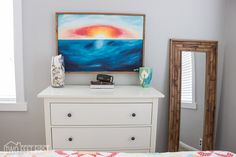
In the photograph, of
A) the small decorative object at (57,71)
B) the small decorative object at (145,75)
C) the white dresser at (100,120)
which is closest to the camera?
the white dresser at (100,120)

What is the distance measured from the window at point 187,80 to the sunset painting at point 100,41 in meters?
0.49

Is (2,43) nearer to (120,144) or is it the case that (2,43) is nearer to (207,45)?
(120,144)

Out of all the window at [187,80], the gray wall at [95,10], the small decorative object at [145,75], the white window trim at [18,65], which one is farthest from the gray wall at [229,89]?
the white window trim at [18,65]

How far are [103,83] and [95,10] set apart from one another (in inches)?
30.6

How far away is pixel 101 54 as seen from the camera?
6.66 ft

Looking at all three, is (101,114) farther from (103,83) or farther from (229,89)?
(229,89)

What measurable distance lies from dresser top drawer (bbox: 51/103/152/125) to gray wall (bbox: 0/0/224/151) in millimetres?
509

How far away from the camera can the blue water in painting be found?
2.00 m

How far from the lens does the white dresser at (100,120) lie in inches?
63.8

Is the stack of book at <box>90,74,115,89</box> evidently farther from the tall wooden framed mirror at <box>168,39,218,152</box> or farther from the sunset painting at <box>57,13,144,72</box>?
the tall wooden framed mirror at <box>168,39,218,152</box>

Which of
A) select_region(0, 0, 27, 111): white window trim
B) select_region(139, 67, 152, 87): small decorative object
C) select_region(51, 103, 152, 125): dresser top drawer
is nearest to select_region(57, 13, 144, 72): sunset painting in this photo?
select_region(139, 67, 152, 87): small decorative object

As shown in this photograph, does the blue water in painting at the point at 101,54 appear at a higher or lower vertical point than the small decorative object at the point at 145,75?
higher

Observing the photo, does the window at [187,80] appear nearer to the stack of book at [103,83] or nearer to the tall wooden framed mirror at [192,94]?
the tall wooden framed mirror at [192,94]

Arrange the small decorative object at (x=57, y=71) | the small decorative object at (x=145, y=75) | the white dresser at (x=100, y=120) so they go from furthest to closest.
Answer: the small decorative object at (x=145, y=75) < the small decorative object at (x=57, y=71) < the white dresser at (x=100, y=120)
